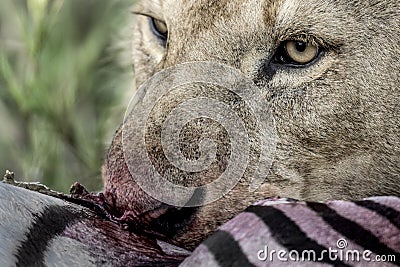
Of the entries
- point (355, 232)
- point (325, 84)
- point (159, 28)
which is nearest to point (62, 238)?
point (355, 232)

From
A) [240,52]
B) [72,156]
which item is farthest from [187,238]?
[72,156]

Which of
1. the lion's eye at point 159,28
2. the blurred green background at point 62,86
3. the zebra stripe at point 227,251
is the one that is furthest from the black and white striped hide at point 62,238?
the blurred green background at point 62,86

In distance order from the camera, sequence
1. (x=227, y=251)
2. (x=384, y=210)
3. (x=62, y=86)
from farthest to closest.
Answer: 1. (x=62, y=86)
2. (x=384, y=210)
3. (x=227, y=251)

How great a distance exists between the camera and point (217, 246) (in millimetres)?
1222

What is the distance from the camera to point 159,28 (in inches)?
87.9

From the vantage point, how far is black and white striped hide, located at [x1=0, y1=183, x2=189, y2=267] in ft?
4.12

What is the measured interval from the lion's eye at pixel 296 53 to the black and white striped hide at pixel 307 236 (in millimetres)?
518

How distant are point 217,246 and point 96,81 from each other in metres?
2.08

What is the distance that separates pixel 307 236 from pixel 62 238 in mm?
344

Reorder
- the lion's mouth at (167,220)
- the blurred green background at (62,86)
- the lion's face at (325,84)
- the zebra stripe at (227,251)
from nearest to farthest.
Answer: the zebra stripe at (227,251) → the lion's mouth at (167,220) → the lion's face at (325,84) → the blurred green background at (62,86)

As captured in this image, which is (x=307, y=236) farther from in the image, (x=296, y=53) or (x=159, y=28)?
(x=159, y=28)

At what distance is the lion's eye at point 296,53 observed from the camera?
70.2 inches

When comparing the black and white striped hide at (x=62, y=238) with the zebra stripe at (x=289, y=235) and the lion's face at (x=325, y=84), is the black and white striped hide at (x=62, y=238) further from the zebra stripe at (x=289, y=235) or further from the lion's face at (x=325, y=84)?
the lion's face at (x=325, y=84)

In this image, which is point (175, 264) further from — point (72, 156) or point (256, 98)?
point (72, 156)
